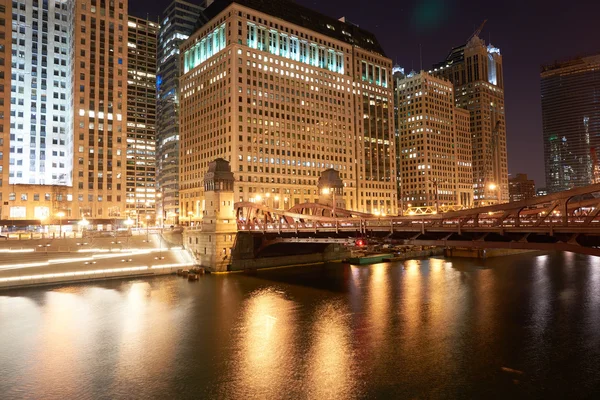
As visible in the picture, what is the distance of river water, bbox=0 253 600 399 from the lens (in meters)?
26.9

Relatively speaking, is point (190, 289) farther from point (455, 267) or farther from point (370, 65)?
point (370, 65)

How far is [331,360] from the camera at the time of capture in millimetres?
31281

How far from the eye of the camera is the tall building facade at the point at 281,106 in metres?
134

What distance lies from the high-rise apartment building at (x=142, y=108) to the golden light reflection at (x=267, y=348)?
14396 centimetres

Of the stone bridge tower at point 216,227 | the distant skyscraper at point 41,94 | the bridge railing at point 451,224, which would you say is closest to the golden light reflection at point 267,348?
the bridge railing at point 451,224

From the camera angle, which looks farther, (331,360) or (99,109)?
(99,109)

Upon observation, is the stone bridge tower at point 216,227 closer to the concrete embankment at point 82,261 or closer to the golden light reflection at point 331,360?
the concrete embankment at point 82,261

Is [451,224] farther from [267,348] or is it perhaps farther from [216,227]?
[216,227]

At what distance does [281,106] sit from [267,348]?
116 meters

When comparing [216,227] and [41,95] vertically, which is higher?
[41,95]

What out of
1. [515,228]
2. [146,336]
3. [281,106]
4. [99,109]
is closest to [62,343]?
[146,336]

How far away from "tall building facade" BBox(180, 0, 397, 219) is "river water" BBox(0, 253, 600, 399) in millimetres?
79350

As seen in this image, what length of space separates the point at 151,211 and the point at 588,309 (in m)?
160

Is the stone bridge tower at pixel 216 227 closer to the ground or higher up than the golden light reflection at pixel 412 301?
higher up
